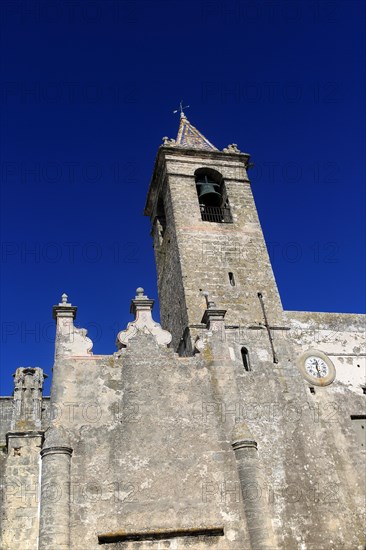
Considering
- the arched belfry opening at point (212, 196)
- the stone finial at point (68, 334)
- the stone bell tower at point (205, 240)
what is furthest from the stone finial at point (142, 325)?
the arched belfry opening at point (212, 196)

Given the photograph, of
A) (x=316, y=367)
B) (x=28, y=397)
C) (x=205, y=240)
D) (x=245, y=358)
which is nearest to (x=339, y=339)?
(x=316, y=367)

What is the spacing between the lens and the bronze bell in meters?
17.2

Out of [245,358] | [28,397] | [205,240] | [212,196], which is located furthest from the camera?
[212,196]

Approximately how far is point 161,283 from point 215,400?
6.63m

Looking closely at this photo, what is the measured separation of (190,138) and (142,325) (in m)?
9.52

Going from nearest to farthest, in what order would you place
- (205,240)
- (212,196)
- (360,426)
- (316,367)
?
(360,426) → (316,367) → (205,240) → (212,196)

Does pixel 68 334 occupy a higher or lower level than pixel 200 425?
higher

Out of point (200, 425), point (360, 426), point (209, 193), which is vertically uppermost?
point (209, 193)

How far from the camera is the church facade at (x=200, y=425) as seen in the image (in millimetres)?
9961

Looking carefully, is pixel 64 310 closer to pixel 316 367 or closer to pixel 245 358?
pixel 245 358

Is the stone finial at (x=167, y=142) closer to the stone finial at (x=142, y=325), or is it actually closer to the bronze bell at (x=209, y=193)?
the bronze bell at (x=209, y=193)

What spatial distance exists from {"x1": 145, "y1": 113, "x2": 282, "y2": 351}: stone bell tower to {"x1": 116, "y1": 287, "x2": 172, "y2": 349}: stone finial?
1354 millimetres

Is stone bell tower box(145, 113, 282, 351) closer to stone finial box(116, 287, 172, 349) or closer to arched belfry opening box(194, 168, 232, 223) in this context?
arched belfry opening box(194, 168, 232, 223)

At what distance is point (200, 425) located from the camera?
36.9ft
